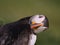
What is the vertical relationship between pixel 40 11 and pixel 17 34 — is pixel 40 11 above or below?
above

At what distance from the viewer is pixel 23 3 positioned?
1.74 meters

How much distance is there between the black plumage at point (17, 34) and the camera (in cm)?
97

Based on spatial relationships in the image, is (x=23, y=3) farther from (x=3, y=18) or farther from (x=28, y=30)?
(x=28, y=30)

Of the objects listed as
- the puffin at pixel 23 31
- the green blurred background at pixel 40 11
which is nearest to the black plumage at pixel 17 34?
the puffin at pixel 23 31

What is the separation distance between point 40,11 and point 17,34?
676mm

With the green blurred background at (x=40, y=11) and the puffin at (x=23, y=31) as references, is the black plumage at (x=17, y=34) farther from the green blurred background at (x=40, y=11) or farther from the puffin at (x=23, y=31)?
the green blurred background at (x=40, y=11)

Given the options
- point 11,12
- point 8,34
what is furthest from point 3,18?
point 8,34

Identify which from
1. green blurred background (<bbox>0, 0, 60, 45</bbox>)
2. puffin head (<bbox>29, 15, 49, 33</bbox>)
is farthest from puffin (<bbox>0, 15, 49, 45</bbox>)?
green blurred background (<bbox>0, 0, 60, 45</bbox>)

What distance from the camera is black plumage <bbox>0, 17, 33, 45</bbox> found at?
38.2 inches

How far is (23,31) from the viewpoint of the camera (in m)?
0.98

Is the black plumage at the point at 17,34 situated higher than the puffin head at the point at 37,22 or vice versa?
the puffin head at the point at 37,22

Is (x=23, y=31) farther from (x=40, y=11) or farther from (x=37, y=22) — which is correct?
(x=40, y=11)

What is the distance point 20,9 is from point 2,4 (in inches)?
5.0

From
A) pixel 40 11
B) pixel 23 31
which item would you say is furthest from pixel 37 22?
pixel 40 11
